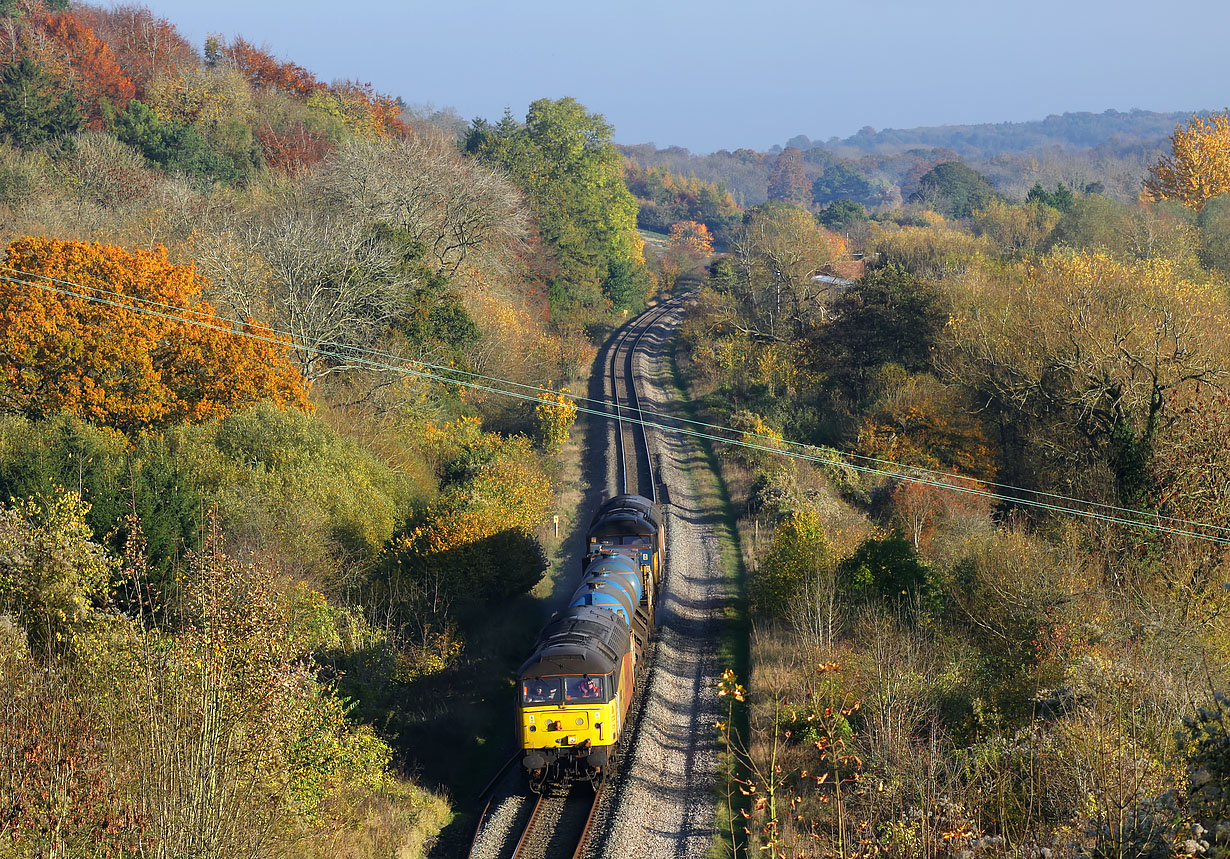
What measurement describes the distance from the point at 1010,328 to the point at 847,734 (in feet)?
70.3

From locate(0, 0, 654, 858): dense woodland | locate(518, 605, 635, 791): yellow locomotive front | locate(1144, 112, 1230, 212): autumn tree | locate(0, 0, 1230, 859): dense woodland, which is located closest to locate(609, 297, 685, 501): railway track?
locate(0, 0, 654, 858): dense woodland

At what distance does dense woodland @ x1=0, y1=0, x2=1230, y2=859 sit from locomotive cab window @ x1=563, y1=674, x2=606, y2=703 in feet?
9.80

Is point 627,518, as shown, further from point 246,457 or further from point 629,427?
point 629,427

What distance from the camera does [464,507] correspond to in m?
26.5

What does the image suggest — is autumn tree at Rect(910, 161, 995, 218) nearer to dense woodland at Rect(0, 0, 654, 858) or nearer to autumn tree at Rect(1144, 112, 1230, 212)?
autumn tree at Rect(1144, 112, 1230, 212)

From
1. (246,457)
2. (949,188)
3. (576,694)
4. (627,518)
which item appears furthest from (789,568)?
(949,188)

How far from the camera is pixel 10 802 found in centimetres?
784

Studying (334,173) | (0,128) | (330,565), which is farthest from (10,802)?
(0,128)

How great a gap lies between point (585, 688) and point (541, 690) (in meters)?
0.78

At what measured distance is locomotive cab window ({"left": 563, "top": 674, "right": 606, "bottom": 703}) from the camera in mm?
15773

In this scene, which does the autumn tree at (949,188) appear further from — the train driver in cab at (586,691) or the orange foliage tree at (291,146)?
the train driver in cab at (586,691)

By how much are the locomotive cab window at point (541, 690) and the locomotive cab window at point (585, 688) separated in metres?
0.18

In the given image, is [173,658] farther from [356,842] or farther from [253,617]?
[356,842]

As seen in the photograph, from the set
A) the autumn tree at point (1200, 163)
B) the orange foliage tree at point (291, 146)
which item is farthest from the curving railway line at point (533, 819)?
the autumn tree at point (1200, 163)
